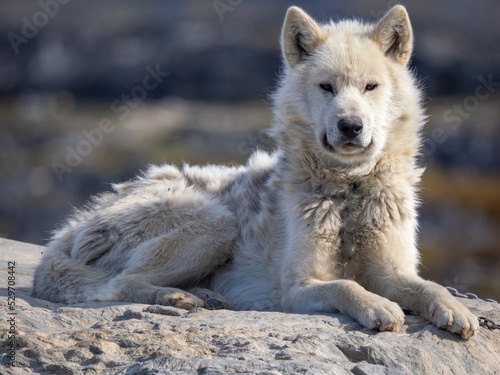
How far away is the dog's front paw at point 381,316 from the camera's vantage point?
5.03 meters

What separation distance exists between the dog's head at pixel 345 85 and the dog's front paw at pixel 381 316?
52.9 inches

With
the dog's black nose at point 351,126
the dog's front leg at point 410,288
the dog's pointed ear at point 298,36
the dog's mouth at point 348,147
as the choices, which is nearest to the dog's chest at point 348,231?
the dog's front leg at point 410,288

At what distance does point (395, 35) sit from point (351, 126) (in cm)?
115

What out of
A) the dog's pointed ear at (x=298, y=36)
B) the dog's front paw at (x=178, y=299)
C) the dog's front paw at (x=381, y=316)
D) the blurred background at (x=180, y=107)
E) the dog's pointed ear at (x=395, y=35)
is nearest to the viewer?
the dog's front paw at (x=381, y=316)

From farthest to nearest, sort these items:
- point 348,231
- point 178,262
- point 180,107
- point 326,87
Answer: point 180,107
point 178,262
point 326,87
point 348,231

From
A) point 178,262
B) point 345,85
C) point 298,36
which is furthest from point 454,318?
point 298,36

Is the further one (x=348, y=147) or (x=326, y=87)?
(x=326, y=87)

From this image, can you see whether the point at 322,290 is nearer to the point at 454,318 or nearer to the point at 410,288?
the point at 410,288

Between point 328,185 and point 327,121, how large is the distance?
559 mm

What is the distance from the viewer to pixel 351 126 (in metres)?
5.83

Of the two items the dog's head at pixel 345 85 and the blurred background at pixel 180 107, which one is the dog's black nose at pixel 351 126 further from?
the blurred background at pixel 180 107

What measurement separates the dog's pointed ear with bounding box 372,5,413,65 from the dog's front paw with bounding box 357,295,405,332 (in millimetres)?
2367

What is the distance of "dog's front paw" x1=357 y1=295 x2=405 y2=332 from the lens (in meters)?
5.03

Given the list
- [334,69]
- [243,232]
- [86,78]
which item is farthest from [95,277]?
[86,78]
